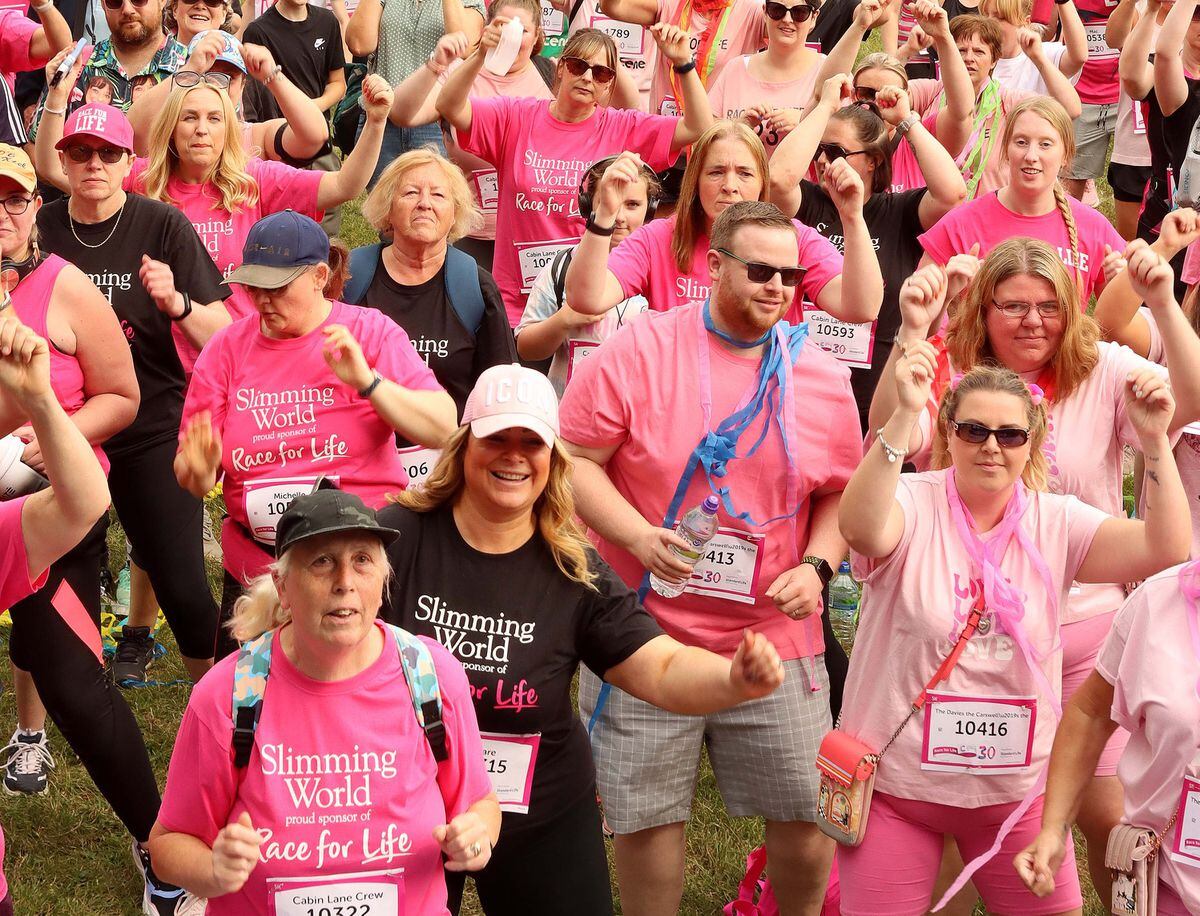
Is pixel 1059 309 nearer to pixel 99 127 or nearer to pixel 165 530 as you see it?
pixel 165 530

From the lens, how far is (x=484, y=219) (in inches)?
302

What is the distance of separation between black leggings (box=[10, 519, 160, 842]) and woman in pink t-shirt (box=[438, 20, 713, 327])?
2.75 metres

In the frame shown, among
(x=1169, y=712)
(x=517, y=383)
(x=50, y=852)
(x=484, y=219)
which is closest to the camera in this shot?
(x=1169, y=712)

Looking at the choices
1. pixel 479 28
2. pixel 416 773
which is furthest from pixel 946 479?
pixel 479 28

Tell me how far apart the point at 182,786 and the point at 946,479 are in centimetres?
207

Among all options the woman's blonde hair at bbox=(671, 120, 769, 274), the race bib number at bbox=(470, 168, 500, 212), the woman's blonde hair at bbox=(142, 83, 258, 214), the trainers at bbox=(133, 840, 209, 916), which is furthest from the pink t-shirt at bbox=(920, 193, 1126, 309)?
the trainers at bbox=(133, 840, 209, 916)

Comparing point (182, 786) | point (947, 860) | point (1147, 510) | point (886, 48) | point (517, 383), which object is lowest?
point (947, 860)

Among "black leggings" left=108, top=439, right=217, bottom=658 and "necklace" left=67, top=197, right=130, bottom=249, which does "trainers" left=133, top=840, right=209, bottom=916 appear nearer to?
"black leggings" left=108, top=439, right=217, bottom=658

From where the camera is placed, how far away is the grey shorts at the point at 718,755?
4.51 meters

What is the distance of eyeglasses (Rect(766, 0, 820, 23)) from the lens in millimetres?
7227

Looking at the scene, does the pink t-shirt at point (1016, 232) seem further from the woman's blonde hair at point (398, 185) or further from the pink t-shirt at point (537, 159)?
the woman's blonde hair at point (398, 185)

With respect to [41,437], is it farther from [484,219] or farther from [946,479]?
[484,219]

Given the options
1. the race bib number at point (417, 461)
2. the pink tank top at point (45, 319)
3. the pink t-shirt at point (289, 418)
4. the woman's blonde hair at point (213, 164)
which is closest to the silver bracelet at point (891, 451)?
A: the pink t-shirt at point (289, 418)

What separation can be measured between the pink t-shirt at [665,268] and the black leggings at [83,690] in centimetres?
202
